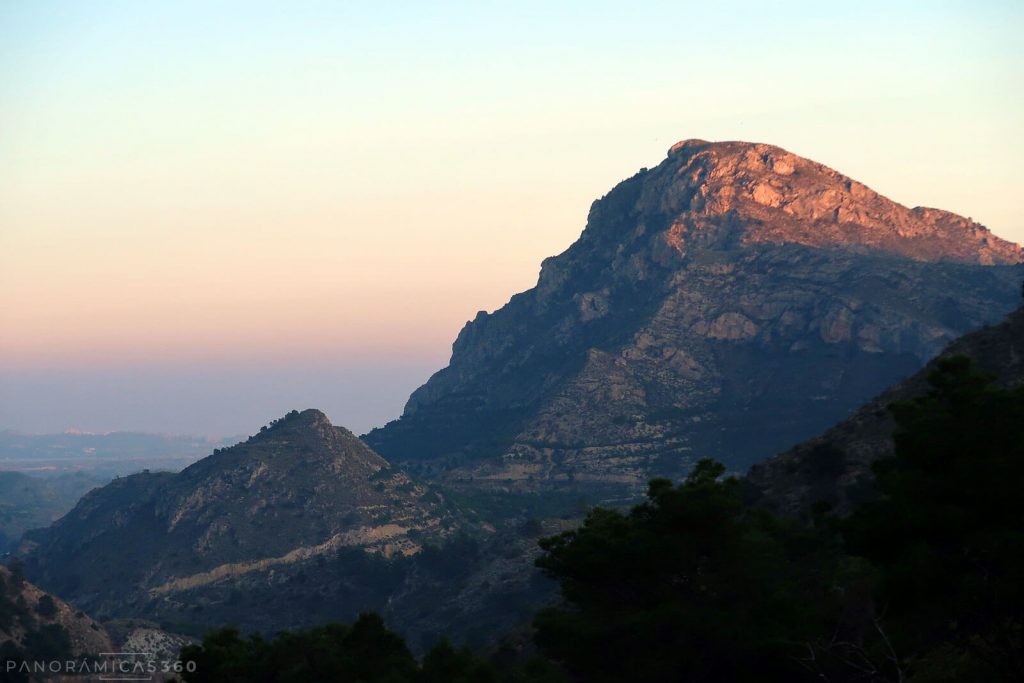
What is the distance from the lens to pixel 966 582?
42000mm

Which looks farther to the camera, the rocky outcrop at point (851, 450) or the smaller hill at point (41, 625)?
the smaller hill at point (41, 625)

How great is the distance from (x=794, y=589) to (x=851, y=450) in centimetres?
3890

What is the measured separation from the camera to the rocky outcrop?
308ft

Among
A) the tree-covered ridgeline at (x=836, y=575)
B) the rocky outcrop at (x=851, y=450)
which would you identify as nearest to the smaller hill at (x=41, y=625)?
the rocky outcrop at (x=851, y=450)

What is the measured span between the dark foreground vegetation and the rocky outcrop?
51.1ft

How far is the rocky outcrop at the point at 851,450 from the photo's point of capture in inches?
3691

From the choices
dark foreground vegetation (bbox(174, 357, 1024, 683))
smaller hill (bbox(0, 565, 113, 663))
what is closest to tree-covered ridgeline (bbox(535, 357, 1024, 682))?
dark foreground vegetation (bbox(174, 357, 1024, 683))

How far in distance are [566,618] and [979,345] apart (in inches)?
2105

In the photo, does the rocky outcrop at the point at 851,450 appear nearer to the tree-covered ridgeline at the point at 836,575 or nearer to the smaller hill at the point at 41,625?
the tree-covered ridgeline at the point at 836,575

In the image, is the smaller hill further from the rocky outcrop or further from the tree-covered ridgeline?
the tree-covered ridgeline

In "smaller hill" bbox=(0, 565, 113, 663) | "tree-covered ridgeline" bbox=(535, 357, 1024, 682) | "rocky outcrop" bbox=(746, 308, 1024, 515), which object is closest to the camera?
"tree-covered ridgeline" bbox=(535, 357, 1024, 682)

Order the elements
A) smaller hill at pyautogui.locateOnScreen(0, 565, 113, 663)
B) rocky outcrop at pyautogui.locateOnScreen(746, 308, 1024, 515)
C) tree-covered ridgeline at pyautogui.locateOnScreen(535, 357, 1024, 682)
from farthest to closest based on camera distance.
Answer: smaller hill at pyautogui.locateOnScreen(0, 565, 113, 663) → rocky outcrop at pyautogui.locateOnScreen(746, 308, 1024, 515) → tree-covered ridgeline at pyautogui.locateOnScreen(535, 357, 1024, 682)

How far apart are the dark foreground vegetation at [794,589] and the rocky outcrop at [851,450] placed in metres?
15.6

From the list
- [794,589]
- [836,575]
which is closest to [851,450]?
[836,575]
